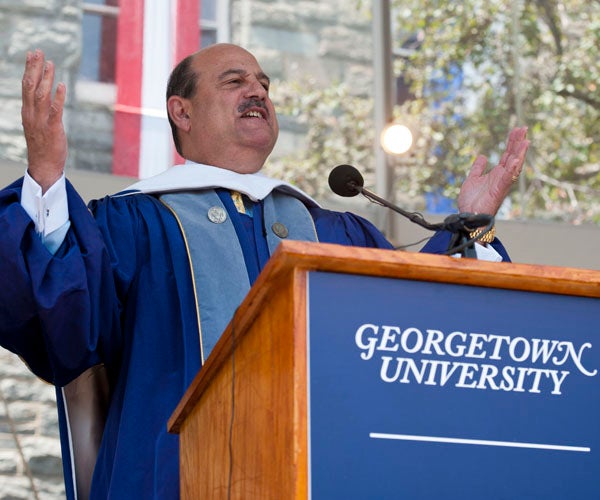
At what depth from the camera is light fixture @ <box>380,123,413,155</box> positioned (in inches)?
226

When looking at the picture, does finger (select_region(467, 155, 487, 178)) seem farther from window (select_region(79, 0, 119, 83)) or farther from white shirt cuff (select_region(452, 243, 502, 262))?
window (select_region(79, 0, 119, 83))

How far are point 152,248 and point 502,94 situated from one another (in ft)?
11.4

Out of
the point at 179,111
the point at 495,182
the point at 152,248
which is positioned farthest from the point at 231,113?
the point at 495,182

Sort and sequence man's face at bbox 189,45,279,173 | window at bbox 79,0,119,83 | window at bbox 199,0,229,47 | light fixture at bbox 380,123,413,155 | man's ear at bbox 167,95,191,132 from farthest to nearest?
light fixture at bbox 380,123,413,155 < window at bbox 199,0,229,47 < window at bbox 79,0,119,83 < man's ear at bbox 167,95,191,132 < man's face at bbox 189,45,279,173

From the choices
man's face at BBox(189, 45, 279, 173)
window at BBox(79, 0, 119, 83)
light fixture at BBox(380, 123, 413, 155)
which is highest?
window at BBox(79, 0, 119, 83)

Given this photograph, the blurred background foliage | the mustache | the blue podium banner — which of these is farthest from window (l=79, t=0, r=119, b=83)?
the blue podium banner

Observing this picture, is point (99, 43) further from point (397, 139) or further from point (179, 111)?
point (179, 111)

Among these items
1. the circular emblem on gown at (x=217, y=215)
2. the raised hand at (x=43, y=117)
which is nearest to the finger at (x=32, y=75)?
the raised hand at (x=43, y=117)

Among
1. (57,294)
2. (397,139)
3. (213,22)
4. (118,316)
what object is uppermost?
(213,22)

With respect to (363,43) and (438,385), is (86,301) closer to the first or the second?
(438,385)

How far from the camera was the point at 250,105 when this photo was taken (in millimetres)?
3635

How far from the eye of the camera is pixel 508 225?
5348 mm

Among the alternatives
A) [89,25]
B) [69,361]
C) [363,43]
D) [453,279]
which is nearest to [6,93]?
[89,25]

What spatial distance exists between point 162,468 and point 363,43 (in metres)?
3.73
